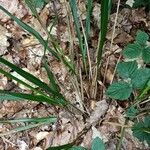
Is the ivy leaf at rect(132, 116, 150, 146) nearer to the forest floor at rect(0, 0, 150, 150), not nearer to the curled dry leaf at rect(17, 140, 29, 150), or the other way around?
the forest floor at rect(0, 0, 150, 150)

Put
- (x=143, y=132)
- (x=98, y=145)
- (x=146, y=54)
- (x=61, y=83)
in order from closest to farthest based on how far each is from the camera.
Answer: (x=98, y=145), (x=143, y=132), (x=146, y=54), (x=61, y=83)

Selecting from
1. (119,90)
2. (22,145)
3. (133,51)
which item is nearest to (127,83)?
(119,90)

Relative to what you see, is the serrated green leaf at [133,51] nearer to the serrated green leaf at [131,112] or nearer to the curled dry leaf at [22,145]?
the serrated green leaf at [131,112]

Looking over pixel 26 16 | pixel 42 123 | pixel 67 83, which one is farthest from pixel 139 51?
pixel 26 16

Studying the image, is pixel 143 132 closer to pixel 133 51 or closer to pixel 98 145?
pixel 98 145

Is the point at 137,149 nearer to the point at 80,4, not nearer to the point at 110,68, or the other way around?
the point at 110,68

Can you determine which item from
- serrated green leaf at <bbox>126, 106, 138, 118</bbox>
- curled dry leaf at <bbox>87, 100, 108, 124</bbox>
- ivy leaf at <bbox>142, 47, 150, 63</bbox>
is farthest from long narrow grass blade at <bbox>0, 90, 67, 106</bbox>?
ivy leaf at <bbox>142, 47, 150, 63</bbox>

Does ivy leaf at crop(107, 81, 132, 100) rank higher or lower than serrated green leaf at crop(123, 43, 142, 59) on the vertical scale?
lower
